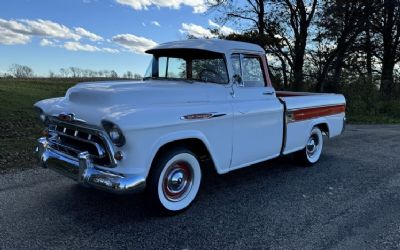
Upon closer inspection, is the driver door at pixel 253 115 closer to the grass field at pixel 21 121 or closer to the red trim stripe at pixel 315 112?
the red trim stripe at pixel 315 112

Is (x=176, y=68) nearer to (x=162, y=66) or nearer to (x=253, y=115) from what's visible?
(x=162, y=66)

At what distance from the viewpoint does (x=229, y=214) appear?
4.50m

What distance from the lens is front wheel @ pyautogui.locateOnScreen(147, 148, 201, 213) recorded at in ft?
13.6

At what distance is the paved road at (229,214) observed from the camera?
3.80m

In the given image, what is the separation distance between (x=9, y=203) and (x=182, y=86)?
2464 mm

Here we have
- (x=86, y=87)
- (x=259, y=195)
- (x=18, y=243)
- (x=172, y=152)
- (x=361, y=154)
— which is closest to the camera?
(x=18, y=243)

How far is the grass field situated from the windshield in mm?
2728

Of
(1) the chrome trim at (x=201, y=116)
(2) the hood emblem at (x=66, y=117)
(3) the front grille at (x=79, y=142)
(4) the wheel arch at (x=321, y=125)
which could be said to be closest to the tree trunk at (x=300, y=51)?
(4) the wheel arch at (x=321, y=125)

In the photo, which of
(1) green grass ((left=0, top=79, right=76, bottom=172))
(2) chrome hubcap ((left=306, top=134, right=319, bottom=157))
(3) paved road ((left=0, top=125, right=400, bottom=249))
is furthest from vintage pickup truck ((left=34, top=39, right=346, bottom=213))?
(1) green grass ((left=0, top=79, right=76, bottom=172))

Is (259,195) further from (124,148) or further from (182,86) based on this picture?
(124,148)

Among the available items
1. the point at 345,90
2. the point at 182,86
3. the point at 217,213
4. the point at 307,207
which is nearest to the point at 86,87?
the point at 182,86

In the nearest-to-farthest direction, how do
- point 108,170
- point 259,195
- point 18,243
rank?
point 18,243 < point 108,170 < point 259,195

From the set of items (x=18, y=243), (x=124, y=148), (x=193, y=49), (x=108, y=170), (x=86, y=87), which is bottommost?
(x=18, y=243)

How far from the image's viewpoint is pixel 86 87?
4.55 meters
